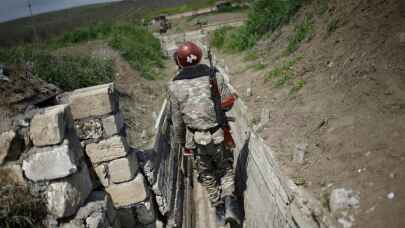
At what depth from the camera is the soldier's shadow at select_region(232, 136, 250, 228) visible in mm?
5246

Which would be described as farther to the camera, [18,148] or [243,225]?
[243,225]

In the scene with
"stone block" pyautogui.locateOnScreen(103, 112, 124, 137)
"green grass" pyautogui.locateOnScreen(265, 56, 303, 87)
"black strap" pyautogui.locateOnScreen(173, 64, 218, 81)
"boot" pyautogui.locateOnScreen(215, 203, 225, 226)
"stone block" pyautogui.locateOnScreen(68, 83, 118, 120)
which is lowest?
"boot" pyautogui.locateOnScreen(215, 203, 225, 226)

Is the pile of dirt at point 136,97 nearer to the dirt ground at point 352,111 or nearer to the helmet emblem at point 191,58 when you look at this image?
the helmet emblem at point 191,58

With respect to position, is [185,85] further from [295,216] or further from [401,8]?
[401,8]

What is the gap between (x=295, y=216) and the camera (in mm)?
2963

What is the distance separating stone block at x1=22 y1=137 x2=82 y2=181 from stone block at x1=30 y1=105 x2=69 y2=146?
0.07m

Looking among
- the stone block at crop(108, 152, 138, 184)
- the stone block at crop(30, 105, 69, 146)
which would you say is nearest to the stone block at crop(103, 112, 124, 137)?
the stone block at crop(108, 152, 138, 184)

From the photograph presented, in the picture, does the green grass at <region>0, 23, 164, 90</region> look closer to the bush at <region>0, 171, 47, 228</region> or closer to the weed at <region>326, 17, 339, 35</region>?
the bush at <region>0, 171, 47, 228</region>

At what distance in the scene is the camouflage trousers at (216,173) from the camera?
494 centimetres

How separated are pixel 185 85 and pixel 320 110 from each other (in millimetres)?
2213

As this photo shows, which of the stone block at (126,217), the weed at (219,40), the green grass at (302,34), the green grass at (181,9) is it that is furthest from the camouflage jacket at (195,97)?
the green grass at (181,9)

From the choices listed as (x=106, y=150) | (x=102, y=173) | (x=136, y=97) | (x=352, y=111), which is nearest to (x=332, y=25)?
(x=352, y=111)

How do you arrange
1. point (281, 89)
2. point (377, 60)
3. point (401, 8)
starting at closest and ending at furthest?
point (377, 60) → point (401, 8) → point (281, 89)

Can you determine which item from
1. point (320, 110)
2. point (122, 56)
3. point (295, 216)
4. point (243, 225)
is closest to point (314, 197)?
point (295, 216)
